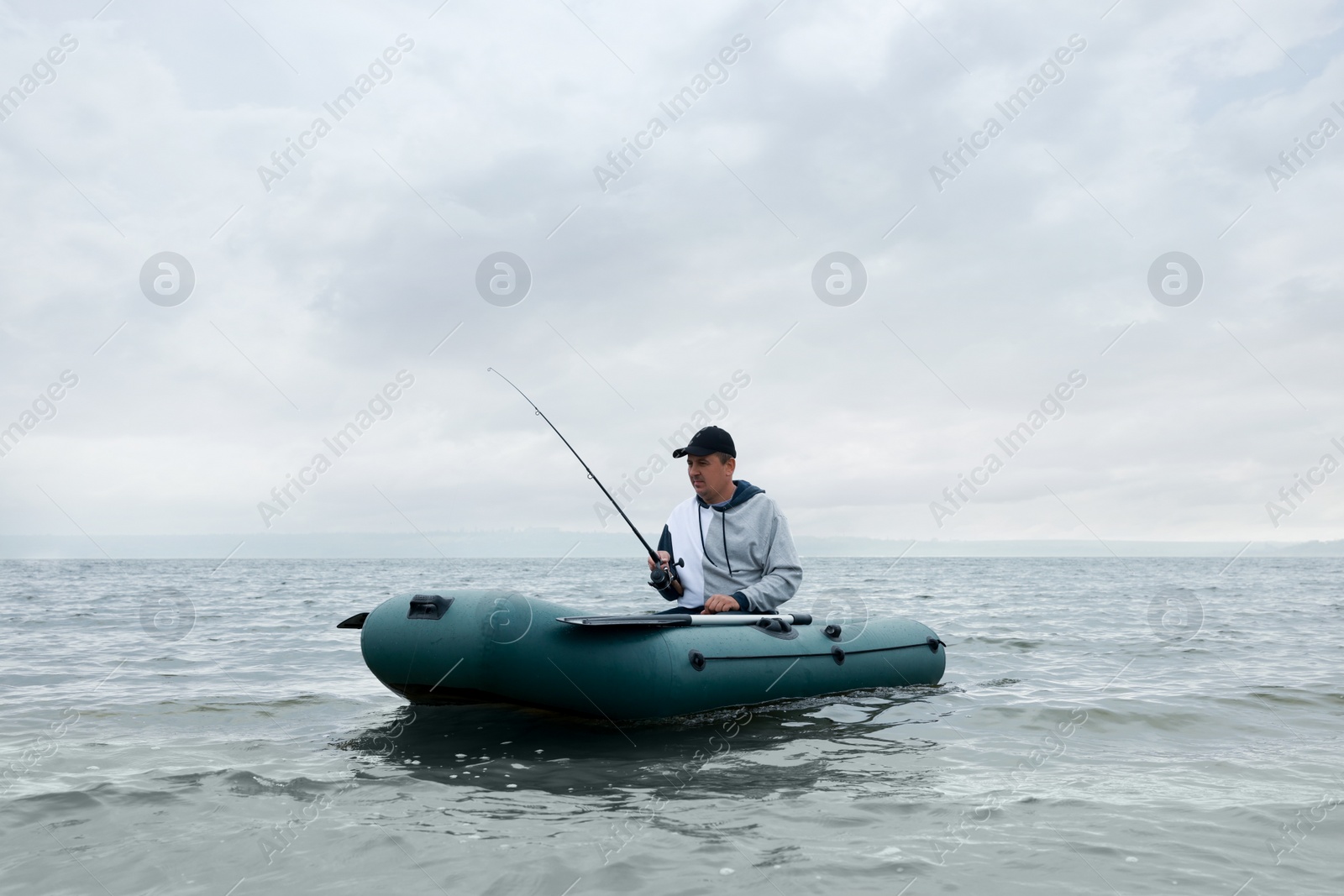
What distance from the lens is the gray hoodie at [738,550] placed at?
5961 mm

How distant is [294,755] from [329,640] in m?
6.28

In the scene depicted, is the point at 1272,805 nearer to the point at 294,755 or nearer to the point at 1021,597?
the point at 294,755

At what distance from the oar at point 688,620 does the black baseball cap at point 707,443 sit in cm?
103

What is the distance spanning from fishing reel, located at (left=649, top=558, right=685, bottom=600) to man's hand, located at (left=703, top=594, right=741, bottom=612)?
0.94 feet

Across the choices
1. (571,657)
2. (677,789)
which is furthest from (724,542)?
(677,789)

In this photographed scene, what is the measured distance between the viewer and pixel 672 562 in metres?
6.09

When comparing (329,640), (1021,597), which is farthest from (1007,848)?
(1021,597)

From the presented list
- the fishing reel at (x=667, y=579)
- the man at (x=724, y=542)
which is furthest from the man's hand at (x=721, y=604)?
the fishing reel at (x=667, y=579)

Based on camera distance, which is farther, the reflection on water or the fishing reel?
the fishing reel

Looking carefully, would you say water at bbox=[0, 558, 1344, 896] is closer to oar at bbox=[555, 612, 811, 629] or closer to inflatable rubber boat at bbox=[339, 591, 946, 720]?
inflatable rubber boat at bbox=[339, 591, 946, 720]

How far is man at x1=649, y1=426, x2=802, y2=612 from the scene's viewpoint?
19.2ft

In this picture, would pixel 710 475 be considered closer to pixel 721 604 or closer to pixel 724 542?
pixel 724 542

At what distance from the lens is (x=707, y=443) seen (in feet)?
19.1

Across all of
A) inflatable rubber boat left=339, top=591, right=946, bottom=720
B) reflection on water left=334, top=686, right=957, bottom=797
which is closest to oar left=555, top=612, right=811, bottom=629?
inflatable rubber boat left=339, top=591, right=946, bottom=720
